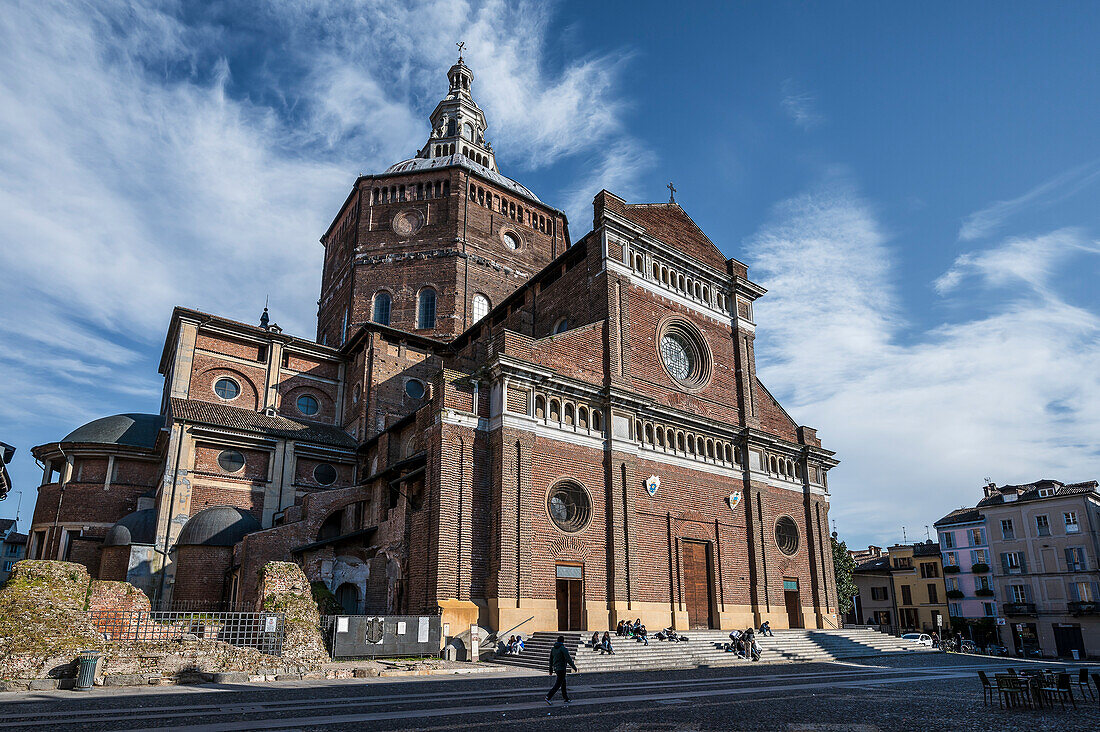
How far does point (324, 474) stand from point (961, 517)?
46730mm

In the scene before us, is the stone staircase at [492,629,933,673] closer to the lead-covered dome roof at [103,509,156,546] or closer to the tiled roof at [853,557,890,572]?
the lead-covered dome roof at [103,509,156,546]

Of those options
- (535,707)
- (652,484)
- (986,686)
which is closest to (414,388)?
(652,484)

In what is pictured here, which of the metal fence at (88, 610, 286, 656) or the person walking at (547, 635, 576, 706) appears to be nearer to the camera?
the person walking at (547, 635, 576, 706)

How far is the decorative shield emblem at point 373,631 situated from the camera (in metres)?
20.1

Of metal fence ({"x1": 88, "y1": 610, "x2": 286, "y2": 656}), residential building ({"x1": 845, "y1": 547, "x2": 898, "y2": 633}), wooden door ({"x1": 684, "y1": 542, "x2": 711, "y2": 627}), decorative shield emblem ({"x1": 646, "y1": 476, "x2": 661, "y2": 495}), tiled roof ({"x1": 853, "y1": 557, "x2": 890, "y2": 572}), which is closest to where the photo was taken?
metal fence ({"x1": 88, "y1": 610, "x2": 286, "y2": 656})

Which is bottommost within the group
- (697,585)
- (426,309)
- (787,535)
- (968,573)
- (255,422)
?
(697,585)

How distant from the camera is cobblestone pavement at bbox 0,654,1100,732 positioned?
10086 mm

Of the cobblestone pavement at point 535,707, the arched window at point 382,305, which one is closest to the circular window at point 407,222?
the arched window at point 382,305

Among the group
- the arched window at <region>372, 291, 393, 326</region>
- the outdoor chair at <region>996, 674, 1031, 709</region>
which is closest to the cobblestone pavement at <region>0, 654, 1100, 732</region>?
the outdoor chair at <region>996, 674, 1031, 709</region>

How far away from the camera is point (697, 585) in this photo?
28.8 metres

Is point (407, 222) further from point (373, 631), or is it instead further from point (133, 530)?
point (373, 631)

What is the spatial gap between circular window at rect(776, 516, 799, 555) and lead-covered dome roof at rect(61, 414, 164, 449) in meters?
29.0

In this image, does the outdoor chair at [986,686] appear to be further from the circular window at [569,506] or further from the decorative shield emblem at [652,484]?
the decorative shield emblem at [652,484]

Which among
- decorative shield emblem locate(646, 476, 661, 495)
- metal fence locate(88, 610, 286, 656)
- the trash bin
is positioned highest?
decorative shield emblem locate(646, 476, 661, 495)
